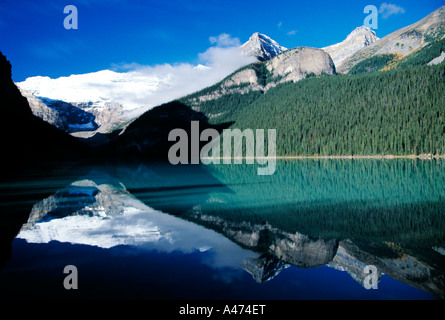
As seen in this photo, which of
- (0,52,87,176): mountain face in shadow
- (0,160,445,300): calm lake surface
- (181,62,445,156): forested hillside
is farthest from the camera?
(0,52,87,176): mountain face in shadow

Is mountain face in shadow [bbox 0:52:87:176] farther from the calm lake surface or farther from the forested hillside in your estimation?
the forested hillside

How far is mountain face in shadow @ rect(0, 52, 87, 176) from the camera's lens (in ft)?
314

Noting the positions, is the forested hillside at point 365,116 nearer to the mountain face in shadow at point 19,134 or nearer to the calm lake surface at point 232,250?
the calm lake surface at point 232,250

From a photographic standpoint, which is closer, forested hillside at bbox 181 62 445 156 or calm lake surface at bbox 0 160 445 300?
calm lake surface at bbox 0 160 445 300

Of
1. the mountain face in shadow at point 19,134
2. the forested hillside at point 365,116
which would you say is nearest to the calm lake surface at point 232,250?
the forested hillside at point 365,116

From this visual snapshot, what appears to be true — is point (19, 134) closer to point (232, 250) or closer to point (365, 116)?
point (232, 250)

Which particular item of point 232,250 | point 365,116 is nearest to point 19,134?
→ point 232,250

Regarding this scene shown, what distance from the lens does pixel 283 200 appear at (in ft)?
71.1

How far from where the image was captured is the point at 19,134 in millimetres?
107875

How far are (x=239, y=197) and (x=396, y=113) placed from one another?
88053 millimetres

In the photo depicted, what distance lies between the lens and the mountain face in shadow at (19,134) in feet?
314

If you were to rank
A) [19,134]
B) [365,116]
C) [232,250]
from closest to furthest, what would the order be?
1. [232,250]
2. [365,116]
3. [19,134]

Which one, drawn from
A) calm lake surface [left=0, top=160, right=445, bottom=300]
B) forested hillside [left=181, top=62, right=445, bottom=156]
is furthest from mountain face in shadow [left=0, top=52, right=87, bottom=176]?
forested hillside [left=181, top=62, right=445, bottom=156]
